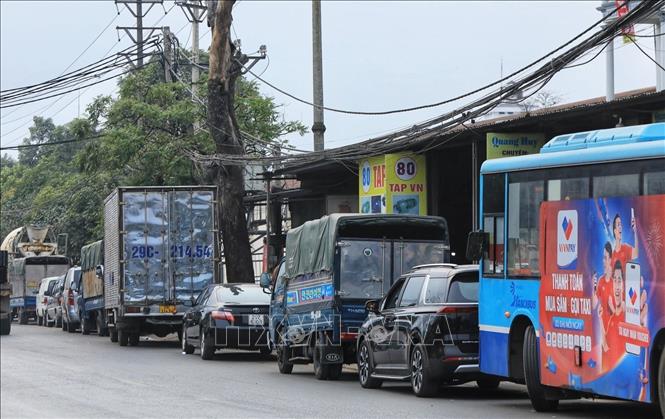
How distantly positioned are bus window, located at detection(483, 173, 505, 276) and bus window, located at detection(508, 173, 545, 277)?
0.21 meters

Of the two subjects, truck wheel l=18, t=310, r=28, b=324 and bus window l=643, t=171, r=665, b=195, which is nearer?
bus window l=643, t=171, r=665, b=195

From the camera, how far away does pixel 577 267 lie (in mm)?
13914

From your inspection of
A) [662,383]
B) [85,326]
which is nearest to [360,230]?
[662,383]

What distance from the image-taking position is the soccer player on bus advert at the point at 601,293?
12.5 metres

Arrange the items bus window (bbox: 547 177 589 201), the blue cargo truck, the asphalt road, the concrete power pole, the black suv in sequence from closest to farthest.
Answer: bus window (bbox: 547 177 589 201) < the asphalt road < the black suv < the blue cargo truck < the concrete power pole

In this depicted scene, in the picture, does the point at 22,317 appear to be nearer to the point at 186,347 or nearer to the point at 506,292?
the point at 186,347

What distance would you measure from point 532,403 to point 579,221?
8.32 feet

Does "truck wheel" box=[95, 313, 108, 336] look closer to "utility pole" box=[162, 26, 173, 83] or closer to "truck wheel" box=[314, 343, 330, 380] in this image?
"utility pole" box=[162, 26, 173, 83]

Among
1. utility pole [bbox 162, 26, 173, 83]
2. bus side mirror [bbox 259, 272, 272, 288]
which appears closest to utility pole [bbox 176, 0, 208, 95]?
utility pole [bbox 162, 26, 173, 83]

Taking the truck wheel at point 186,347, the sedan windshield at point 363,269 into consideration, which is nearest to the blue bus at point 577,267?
the sedan windshield at point 363,269

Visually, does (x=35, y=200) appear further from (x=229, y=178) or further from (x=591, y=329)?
(x=591, y=329)

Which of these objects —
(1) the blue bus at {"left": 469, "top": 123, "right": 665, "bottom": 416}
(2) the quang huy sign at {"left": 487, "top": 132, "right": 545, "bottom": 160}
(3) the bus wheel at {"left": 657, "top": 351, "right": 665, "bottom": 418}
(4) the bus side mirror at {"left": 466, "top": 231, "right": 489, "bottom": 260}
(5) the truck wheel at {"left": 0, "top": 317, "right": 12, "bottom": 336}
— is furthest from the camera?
(2) the quang huy sign at {"left": 487, "top": 132, "right": 545, "bottom": 160}

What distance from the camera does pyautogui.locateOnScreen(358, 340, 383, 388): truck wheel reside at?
1866 centimetres

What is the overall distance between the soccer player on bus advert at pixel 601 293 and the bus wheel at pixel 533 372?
0.69 ft
